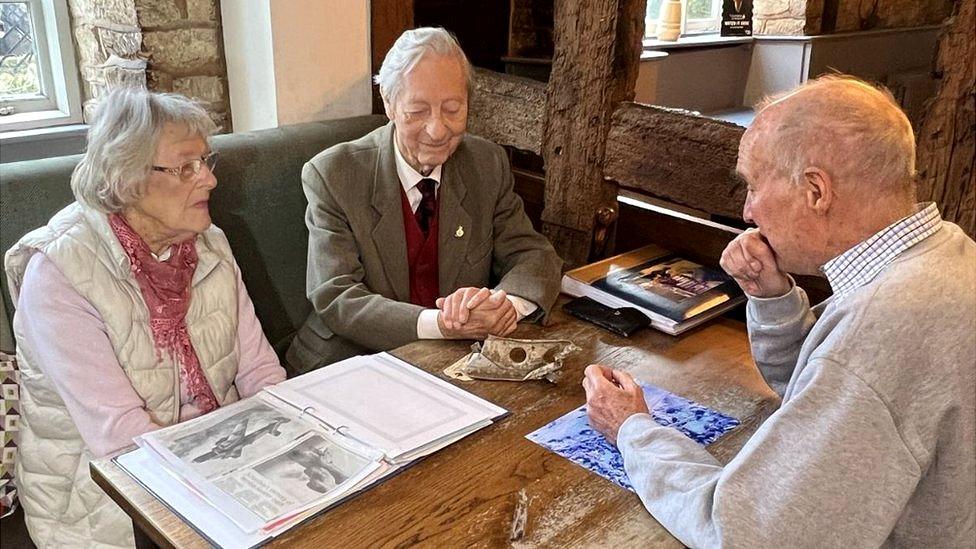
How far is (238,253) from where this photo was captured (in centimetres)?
212

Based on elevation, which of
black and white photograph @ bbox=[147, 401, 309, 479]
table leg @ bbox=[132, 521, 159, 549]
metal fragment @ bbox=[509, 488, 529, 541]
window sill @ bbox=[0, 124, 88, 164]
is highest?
window sill @ bbox=[0, 124, 88, 164]

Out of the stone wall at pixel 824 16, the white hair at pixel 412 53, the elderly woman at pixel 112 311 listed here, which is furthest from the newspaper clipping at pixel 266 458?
the stone wall at pixel 824 16

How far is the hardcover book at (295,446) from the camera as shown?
114cm

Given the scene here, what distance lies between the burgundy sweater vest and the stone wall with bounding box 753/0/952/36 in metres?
3.17

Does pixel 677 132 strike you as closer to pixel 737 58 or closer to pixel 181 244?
pixel 181 244

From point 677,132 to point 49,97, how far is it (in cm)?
195

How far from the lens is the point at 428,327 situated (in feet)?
5.82

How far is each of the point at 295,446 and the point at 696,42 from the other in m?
3.63

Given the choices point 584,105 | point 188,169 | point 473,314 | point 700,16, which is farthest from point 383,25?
point 700,16

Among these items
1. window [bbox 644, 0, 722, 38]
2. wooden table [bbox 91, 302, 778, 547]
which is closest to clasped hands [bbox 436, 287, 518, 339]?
wooden table [bbox 91, 302, 778, 547]

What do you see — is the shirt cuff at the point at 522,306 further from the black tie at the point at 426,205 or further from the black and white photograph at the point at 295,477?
the black and white photograph at the point at 295,477

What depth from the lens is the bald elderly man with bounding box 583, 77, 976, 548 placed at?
37.7 inches

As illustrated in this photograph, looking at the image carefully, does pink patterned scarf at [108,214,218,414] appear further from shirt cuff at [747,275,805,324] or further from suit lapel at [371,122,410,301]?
shirt cuff at [747,275,805,324]

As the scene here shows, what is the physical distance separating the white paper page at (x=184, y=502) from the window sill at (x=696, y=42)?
11.2 ft
